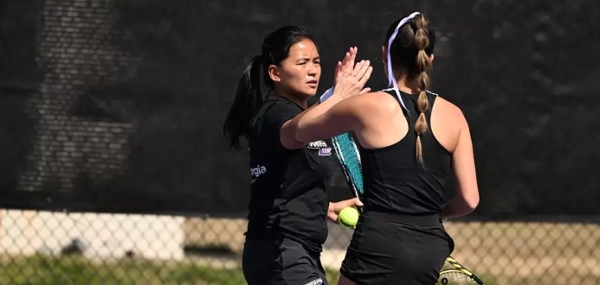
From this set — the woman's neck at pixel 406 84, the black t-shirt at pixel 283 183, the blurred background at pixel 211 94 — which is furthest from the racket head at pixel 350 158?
the blurred background at pixel 211 94

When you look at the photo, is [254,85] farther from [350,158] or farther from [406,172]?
[406,172]

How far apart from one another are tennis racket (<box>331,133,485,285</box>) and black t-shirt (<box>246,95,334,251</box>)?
0.44 ft

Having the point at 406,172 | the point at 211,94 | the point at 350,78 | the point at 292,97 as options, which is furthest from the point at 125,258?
the point at 406,172

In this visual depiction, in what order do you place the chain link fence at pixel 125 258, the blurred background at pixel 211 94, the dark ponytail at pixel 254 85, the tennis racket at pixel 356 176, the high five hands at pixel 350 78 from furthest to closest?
the chain link fence at pixel 125 258
the blurred background at pixel 211 94
the dark ponytail at pixel 254 85
the tennis racket at pixel 356 176
the high five hands at pixel 350 78

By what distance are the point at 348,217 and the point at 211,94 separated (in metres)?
1.89

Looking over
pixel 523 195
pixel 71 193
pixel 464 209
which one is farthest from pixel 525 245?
pixel 464 209

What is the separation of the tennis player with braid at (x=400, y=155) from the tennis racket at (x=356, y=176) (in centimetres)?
46

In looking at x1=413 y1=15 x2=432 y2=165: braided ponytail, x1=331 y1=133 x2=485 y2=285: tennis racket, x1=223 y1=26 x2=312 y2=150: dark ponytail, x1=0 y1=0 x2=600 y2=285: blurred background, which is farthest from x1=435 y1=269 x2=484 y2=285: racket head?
x1=0 y1=0 x2=600 y2=285: blurred background

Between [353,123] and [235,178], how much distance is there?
2.23m

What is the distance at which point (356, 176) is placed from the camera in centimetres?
387

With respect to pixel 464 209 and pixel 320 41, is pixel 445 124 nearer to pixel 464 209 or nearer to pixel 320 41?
pixel 464 209

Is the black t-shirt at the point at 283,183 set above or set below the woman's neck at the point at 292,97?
below

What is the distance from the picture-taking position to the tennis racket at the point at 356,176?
3.86 m

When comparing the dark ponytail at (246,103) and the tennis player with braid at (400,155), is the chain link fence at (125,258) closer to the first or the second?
the dark ponytail at (246,103)
